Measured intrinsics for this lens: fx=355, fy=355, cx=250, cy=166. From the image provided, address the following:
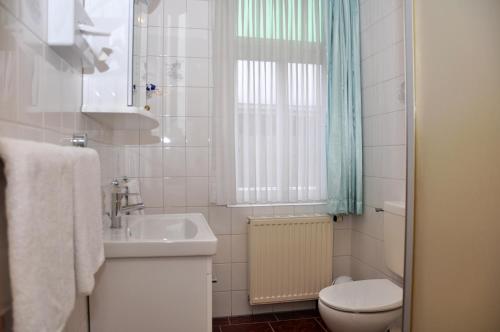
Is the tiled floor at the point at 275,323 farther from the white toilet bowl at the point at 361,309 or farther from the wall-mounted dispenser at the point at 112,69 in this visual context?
the wall-mounted dispenser at the point at 112,69

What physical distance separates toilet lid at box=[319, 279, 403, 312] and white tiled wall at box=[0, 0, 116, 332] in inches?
42.7

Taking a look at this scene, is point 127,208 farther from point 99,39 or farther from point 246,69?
point 246,69

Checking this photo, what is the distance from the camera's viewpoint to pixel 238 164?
7.50 ft

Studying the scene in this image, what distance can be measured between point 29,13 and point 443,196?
1120 millimetres

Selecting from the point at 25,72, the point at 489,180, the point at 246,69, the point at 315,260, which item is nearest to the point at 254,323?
the point at 315,260

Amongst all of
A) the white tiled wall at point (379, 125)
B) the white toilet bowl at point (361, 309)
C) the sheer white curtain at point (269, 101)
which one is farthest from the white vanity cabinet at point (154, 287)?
the white tiled wall at point (379, 125)

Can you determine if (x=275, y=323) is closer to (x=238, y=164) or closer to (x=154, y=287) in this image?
(x=238, y=164)

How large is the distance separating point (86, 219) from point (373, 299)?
55.2 inches

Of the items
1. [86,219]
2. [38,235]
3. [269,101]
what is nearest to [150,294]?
[86,219]

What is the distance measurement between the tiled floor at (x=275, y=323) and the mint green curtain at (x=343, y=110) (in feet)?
2.41

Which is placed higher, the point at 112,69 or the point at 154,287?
the point at 112,69

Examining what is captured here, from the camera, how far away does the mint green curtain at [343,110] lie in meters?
2.33

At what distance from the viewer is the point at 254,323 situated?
91.1 inches

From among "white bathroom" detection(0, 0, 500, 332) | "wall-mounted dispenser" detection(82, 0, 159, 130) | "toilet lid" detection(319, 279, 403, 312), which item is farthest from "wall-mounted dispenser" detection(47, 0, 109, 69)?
"toilet lid" detection(319, 279, 403, 312)
